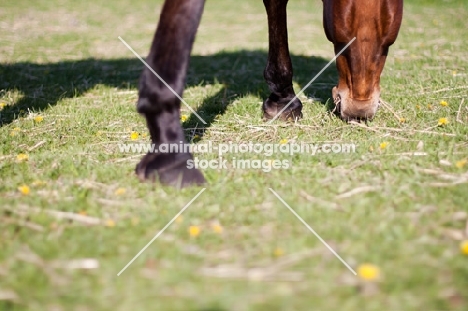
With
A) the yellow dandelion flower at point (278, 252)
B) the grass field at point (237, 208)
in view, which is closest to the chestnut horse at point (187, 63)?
the grass field at point (237, 208)

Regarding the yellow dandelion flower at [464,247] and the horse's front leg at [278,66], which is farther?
the horse's front leg at [278,66]

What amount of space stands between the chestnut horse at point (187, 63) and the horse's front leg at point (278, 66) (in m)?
0.06

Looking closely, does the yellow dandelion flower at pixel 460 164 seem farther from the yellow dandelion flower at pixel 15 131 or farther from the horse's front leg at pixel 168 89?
the yellow dandelion flower at pixel 15 131

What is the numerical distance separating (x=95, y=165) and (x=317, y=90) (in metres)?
2.22

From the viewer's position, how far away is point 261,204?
2.03 meters

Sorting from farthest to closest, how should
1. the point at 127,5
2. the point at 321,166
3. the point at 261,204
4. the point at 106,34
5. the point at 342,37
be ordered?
the point at 127,5 → the point at 106,34 → the point at 342,37 → the point at 321,166 → the point at 261,204

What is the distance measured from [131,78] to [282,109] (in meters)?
1.94

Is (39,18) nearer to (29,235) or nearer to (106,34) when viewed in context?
(106,34)

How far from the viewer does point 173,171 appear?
2197 millimetres

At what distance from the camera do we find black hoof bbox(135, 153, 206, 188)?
7.17 ft

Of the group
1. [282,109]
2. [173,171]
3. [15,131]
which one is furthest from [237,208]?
[15,131]

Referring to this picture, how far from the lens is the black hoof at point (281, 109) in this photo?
3311mm

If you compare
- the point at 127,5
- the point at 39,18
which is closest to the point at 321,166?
the point at 39,18

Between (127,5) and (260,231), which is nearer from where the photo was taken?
(260,231)
